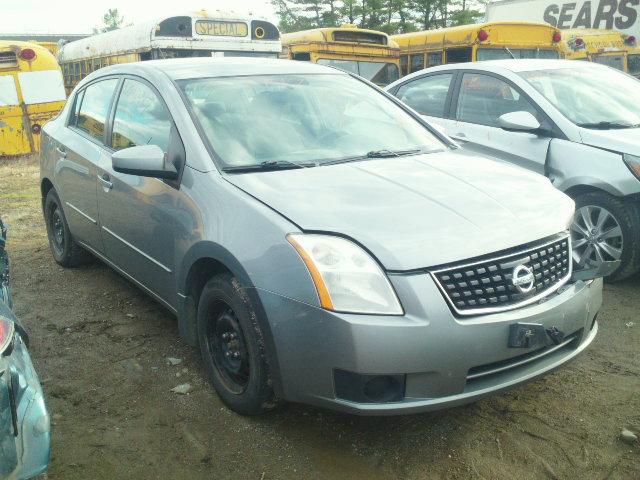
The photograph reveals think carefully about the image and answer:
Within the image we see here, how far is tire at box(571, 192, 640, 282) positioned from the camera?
15.0ft

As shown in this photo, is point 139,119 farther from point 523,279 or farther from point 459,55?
point 459,55

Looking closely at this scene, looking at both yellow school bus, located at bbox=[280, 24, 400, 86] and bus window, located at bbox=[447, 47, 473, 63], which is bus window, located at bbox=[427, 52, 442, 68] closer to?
bus window, located at bbox=[447, 47, 473, 63]

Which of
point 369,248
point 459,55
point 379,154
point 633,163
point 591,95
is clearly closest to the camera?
point 369,248

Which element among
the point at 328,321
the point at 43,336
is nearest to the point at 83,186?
the point at 43,336

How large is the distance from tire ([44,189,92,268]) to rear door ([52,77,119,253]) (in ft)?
0.82

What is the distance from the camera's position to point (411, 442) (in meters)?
2.82

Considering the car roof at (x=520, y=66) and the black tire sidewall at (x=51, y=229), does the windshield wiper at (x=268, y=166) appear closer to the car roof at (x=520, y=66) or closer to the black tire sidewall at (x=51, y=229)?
the black tire sidewall at (x=51, y=229)

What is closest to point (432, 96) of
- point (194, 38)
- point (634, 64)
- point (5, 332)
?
point (5, 332)

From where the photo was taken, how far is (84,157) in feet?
14.2

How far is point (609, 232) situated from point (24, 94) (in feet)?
32.2

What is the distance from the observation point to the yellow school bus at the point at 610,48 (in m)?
12.0

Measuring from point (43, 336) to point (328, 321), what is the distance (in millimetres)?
2374

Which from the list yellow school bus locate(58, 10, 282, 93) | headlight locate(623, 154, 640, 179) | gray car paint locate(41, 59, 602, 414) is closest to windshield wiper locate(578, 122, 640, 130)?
headlight locate(623, 154, 640, 179)

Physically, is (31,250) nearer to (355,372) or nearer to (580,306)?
(355,372)
